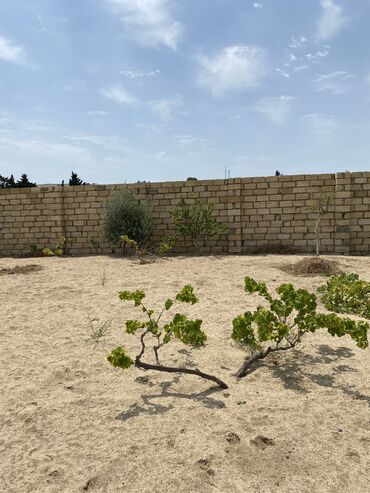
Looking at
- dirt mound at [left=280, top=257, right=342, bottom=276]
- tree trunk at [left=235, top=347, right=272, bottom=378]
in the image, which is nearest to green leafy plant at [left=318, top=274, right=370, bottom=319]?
dirt mound at [left=280, top=257, right=342, bottom=276]

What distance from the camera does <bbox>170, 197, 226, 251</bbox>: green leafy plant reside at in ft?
34.1

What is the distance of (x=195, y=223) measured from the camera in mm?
10398

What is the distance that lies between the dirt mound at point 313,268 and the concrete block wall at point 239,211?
2620 mm

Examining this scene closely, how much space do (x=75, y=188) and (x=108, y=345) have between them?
8.34 m

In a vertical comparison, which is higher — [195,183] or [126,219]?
[195,183]

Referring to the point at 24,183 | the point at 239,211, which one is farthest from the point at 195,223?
the point at 24,183

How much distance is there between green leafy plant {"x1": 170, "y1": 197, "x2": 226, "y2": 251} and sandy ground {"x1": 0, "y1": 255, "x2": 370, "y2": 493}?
18.6 feet

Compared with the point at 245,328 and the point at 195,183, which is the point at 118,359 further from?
the point at 195,183

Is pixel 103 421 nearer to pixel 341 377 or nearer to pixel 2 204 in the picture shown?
pixel 341 377

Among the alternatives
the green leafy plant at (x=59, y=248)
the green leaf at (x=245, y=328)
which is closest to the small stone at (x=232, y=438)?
the green leaf at (x=245, y=328)

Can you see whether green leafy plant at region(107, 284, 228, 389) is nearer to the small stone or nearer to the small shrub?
the small stone

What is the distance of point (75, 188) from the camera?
1166 centimetres

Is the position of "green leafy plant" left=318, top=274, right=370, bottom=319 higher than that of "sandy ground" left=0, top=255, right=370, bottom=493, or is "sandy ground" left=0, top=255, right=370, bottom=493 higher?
"green leafy plant" left=318, top=274, right=370, bottom=319

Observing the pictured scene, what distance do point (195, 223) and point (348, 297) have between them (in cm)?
549
